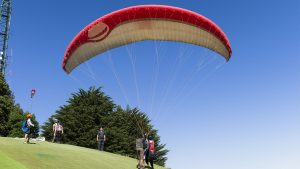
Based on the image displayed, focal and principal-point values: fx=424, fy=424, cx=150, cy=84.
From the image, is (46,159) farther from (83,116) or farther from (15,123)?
(15,123)

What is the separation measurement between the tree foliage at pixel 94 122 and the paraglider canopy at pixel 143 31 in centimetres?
2915

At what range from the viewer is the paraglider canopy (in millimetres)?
22391

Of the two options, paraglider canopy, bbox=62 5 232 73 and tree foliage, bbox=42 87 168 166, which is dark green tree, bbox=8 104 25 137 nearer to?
tree foliage, bbox=42 87 168 166

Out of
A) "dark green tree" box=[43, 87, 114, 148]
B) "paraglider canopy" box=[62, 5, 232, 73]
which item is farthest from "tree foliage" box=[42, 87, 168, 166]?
"paraglider canopy" box=[62, 5, 232, 73]

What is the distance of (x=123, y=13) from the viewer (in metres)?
22.4

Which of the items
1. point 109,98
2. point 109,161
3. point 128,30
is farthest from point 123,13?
point 109,98

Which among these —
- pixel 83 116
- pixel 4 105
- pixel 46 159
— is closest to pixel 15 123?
pixel 4 105

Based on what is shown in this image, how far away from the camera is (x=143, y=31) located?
24.0m

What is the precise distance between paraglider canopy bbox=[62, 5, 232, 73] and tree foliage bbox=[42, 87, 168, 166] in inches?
1148

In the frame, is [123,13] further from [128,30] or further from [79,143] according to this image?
[79,143]

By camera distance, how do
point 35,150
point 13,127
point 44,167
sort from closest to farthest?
point 44,167 < point 35,150 < point 13,127

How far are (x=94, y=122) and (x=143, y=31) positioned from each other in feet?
112

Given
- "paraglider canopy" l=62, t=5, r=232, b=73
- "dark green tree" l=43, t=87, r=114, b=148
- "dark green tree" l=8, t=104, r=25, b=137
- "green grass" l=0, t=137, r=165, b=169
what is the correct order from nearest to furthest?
"green grass" l=0, t=137, r=165, b=169 → "paraglider canopy" l=62, t=5, r=232, b=73 → "dark green tree" l=43, t=87, r=114, b=148 → "dark green tree" l=8, t=104, r=25, b=137

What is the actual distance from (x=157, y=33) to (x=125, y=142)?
3386cm
